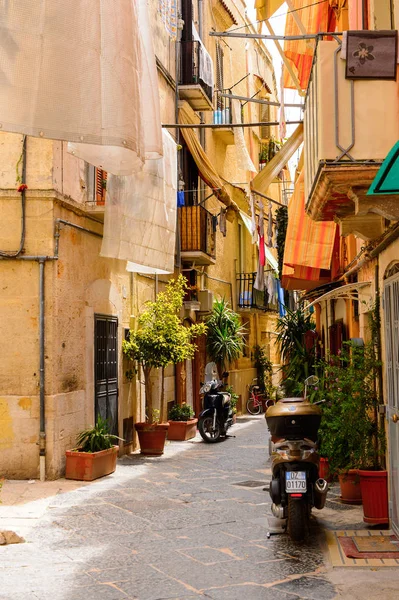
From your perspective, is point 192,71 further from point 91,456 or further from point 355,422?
point 355,422

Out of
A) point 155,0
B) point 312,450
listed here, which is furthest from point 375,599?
point 155,0

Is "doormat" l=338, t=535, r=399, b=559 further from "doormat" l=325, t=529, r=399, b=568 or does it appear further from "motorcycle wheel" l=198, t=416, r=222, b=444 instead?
"motorcycle wheel" l=198, t=416, r=222, b=444

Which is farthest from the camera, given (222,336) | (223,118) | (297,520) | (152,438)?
(223,118)

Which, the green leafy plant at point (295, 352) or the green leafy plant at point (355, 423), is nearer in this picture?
the green leafy plant at point (355, 423)

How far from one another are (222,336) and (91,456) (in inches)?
435

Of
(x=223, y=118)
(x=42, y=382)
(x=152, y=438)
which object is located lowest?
(x=152, y=438)

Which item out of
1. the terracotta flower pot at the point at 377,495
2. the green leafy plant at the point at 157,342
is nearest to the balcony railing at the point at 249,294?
the green leafy plant at the point at 157,342

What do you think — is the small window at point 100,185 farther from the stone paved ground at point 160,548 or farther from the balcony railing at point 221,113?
the balcony railing at point 221,113

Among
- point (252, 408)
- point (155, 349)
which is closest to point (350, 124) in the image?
point (155, 349)

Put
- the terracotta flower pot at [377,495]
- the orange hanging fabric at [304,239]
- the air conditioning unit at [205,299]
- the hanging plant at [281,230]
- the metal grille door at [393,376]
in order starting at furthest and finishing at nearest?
1. the air conditioning unit at [205,299]
2. the hanging plant at [281,230]
3. the orange hanging fabric at [304,239]
4. the terracotta flower pot at [377,495]
5. the metal grille door at [393,376]

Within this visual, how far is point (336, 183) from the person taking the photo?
22.5 feet

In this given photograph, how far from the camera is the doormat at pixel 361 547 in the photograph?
20.7 ft

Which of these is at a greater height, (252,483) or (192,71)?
(192,71)

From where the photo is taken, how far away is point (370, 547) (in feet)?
22.3
